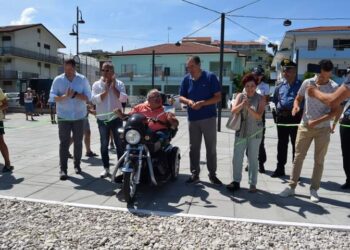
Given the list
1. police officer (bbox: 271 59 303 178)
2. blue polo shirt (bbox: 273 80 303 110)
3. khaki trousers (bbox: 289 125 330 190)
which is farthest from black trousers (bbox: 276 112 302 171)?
khaki trousers (bbox: 289 125 330 190)

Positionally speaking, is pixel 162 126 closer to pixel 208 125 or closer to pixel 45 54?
pixel 208 125

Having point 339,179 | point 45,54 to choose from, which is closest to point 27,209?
point 339,179

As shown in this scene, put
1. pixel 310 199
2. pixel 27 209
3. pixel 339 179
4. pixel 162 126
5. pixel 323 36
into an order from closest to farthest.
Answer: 1. pixel 27 209
2. pixel 310 199
3. pixel 162 126
4. pixel 339 179
5. pixel 323 36

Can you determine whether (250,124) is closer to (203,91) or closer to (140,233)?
(203,91)

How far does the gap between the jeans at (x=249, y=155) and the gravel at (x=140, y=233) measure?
4.14 feet

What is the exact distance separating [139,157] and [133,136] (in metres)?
0.28

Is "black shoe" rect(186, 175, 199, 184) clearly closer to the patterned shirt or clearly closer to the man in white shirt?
the man in white shirt

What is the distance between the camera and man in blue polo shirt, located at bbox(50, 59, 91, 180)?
582 centimetres

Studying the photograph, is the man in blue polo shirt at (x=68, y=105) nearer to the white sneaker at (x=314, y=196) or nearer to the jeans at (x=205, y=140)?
the jeans at (x=205, y=140)

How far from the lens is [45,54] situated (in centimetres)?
5238

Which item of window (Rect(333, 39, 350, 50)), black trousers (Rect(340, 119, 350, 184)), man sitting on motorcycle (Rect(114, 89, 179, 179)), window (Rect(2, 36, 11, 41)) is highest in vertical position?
window (Rect(2, 36, 11, 41))

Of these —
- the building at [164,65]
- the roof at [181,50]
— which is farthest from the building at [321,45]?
the roof at [181,50]

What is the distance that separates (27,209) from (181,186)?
221 centimetres

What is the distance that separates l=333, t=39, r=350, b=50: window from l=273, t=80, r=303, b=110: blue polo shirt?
36.6 metres
